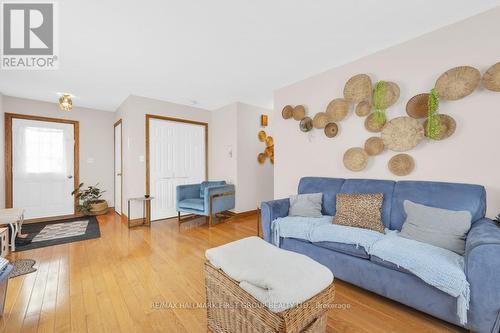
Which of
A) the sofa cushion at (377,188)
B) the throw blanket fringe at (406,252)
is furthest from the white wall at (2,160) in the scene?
the sofa cushion at (377,188)

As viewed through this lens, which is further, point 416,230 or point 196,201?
point 196,201

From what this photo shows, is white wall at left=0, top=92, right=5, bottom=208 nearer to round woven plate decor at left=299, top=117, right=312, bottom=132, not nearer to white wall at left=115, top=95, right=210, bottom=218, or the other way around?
white wall at left=115, top=95, right=210, bottom=218

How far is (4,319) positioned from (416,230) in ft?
10.6

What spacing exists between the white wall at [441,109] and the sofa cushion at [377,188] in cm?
19

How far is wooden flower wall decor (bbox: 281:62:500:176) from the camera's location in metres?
1.87

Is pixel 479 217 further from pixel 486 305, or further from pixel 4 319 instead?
pixel 4 319

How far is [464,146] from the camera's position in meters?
1.88

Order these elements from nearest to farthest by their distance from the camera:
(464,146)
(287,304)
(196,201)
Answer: (287,304)
(464,146)
(196,201)

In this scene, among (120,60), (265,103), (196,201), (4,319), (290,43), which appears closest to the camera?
(4,319)

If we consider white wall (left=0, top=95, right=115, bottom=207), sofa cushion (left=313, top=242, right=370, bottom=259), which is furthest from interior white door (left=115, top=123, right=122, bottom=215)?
sofa cushion (left=313, top=242, right=370, bottom=259)

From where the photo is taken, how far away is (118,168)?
4.61 metres

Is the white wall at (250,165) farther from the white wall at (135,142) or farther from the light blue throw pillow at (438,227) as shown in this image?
the light blue throw pillow at (438,227)

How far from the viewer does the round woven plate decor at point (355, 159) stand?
Result: 8.18 ft

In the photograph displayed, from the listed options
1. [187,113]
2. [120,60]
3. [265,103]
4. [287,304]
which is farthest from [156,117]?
[287,304]
